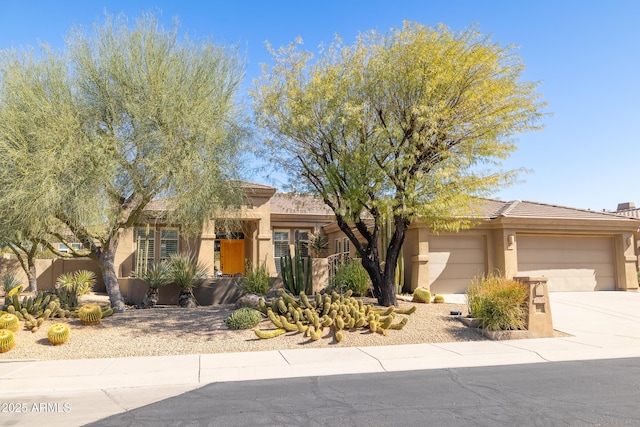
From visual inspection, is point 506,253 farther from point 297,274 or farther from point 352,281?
point 297,274

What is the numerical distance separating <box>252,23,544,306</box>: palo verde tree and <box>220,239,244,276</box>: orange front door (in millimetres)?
13811

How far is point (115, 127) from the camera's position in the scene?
12172 millimetres

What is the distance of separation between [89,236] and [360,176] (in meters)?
7.68

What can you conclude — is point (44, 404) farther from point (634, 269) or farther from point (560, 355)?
point (634, 269)

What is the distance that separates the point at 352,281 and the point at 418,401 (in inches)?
385

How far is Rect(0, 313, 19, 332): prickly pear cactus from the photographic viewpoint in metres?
10.4

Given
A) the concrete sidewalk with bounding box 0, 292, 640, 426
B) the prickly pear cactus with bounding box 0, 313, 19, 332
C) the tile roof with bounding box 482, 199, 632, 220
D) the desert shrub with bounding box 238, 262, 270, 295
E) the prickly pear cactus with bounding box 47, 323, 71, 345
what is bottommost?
the concrete sidewalk with bounding box 0, 292, 640, 426

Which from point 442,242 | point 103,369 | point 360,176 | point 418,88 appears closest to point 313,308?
point 360,176

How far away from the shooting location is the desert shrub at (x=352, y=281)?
1614 cm

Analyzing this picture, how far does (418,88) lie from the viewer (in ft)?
40.1

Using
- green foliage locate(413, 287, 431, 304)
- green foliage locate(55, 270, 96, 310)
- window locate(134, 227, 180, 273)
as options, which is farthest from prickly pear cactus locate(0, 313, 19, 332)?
window locate(134, 227, 180, 273)

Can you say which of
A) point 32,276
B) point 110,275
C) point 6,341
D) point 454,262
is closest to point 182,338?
point 6,341

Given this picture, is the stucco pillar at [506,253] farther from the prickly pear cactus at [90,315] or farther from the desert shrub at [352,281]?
the prickly pear cactus at [90,315]

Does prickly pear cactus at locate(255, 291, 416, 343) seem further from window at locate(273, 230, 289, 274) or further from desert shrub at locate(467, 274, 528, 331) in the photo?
window at locate(273, 230, 289, 274)
